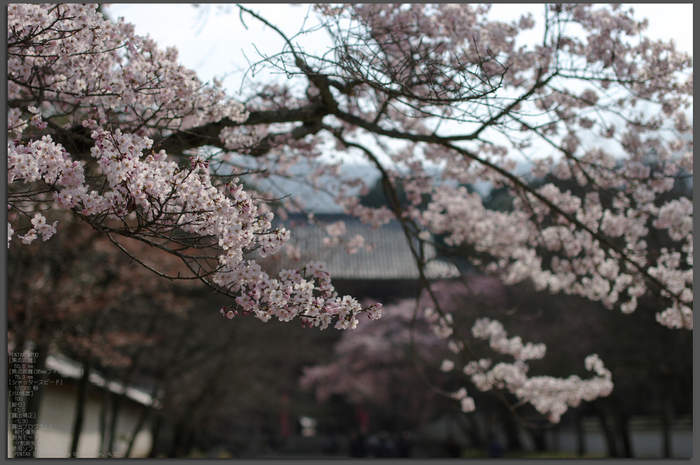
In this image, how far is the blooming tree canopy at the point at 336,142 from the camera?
2031mm

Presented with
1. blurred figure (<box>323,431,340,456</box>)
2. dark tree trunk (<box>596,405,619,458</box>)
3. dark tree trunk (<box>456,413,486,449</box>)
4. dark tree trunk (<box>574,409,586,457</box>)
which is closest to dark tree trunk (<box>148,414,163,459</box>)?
dark tree trunk (<box>456,413,486,449</box>)

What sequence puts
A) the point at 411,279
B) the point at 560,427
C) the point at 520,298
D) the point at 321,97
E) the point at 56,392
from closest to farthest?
the point at 321,97 → the point at 56,392 → the point at 520,298 → the point at 560,427 → the point at 411,279

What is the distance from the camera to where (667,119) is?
457cm

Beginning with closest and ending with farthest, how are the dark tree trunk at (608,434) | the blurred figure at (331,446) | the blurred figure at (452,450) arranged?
the dark tree trunk at (608,434)
the blurred figure at (452,450)
the blurred figure at (331,446)

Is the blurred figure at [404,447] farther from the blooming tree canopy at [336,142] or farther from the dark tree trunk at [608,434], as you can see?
the blooming tree canopy at [336,142]

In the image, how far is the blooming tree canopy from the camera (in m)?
2.03

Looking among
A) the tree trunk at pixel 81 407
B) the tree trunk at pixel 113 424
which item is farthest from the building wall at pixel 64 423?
the tree trunk at pixel 81 407

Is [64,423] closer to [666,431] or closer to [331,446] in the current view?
[666,431]

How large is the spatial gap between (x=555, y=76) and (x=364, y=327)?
48.6 feet

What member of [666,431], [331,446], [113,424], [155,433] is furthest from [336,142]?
Result: [331,446]

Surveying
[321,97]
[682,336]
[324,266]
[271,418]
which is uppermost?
[321,97]

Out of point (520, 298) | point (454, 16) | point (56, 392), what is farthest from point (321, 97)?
point (520, 298)

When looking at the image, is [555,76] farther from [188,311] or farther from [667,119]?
[188,311]

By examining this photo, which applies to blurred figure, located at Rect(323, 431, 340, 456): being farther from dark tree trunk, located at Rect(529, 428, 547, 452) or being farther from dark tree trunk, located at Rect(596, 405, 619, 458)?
dark tree trunk, located at Rect(596, 405, 619, 458)
